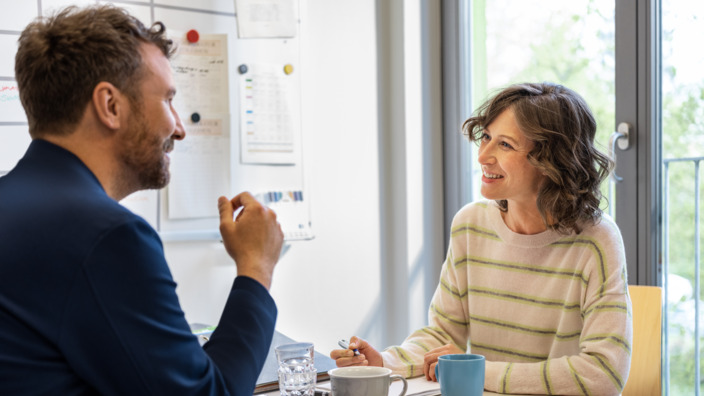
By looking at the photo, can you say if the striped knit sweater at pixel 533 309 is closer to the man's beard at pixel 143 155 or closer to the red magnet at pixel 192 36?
the man's beard at pixel 143 155

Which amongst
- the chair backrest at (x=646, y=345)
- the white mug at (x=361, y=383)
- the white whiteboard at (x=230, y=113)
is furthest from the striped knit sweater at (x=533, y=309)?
the white whiteboard at (x=230, y=113)

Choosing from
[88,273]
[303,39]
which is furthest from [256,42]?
[88,273]

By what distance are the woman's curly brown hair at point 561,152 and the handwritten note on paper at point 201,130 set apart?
1.23 metres

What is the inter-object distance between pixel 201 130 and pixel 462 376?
5.60 ft

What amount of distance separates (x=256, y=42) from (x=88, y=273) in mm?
2023

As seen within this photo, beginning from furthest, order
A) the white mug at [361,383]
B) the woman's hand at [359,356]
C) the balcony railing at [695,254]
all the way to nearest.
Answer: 1. the balcony railing at [695,254]
2. the woman's hand at [359,356]
3. the white mug at [361,383]

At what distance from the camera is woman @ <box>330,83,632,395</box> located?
1530 millimetres

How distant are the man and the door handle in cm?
173

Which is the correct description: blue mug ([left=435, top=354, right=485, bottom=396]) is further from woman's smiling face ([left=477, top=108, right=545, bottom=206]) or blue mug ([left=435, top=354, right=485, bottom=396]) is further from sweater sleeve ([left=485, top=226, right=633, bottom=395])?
Result: woman's smiling face ([left=477, top=108, right=545, bottom=206])

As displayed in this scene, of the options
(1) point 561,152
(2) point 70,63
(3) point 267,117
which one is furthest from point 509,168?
(3) point 267,117

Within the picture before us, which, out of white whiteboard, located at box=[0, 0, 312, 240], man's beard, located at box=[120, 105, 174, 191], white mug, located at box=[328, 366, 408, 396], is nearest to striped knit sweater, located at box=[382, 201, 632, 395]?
white mug, located at box=[328, 366, 408, 396]

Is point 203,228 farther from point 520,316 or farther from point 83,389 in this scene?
point 83,389

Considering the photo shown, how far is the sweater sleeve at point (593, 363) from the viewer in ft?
4.51

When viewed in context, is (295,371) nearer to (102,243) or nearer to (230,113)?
(102,243)
